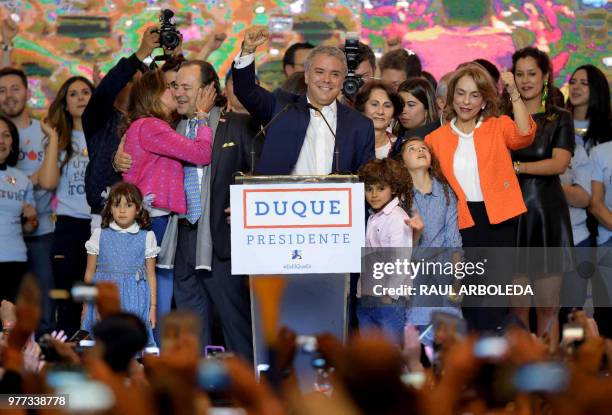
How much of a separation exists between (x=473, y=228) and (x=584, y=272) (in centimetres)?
108

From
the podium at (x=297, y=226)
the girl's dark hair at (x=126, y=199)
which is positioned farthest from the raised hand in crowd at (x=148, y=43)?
the podium at (x=297, y=226)

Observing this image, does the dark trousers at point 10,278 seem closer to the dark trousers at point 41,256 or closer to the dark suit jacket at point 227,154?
the dark trousers at point 41,256

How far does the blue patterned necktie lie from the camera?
581 centimetres

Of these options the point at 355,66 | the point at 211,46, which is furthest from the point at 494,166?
the point at 211,46

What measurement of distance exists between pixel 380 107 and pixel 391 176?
0.74 meters

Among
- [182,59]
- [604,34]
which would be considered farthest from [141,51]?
[604,34]

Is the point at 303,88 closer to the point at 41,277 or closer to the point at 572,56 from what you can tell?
the point at 41,277

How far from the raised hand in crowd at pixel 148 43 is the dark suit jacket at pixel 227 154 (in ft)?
1.62

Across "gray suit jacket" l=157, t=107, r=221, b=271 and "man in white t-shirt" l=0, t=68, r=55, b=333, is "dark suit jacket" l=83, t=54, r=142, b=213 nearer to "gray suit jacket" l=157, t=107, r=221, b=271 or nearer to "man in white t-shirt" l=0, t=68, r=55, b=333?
"gray suit jacket" l=157, t=107, r=221, b=271

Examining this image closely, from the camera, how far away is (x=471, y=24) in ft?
27.2

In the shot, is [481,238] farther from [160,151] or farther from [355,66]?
[160,151]

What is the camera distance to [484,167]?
18.4 ft

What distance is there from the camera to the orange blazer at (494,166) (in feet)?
18.3

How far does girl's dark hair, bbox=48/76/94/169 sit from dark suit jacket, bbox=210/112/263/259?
131 cm
